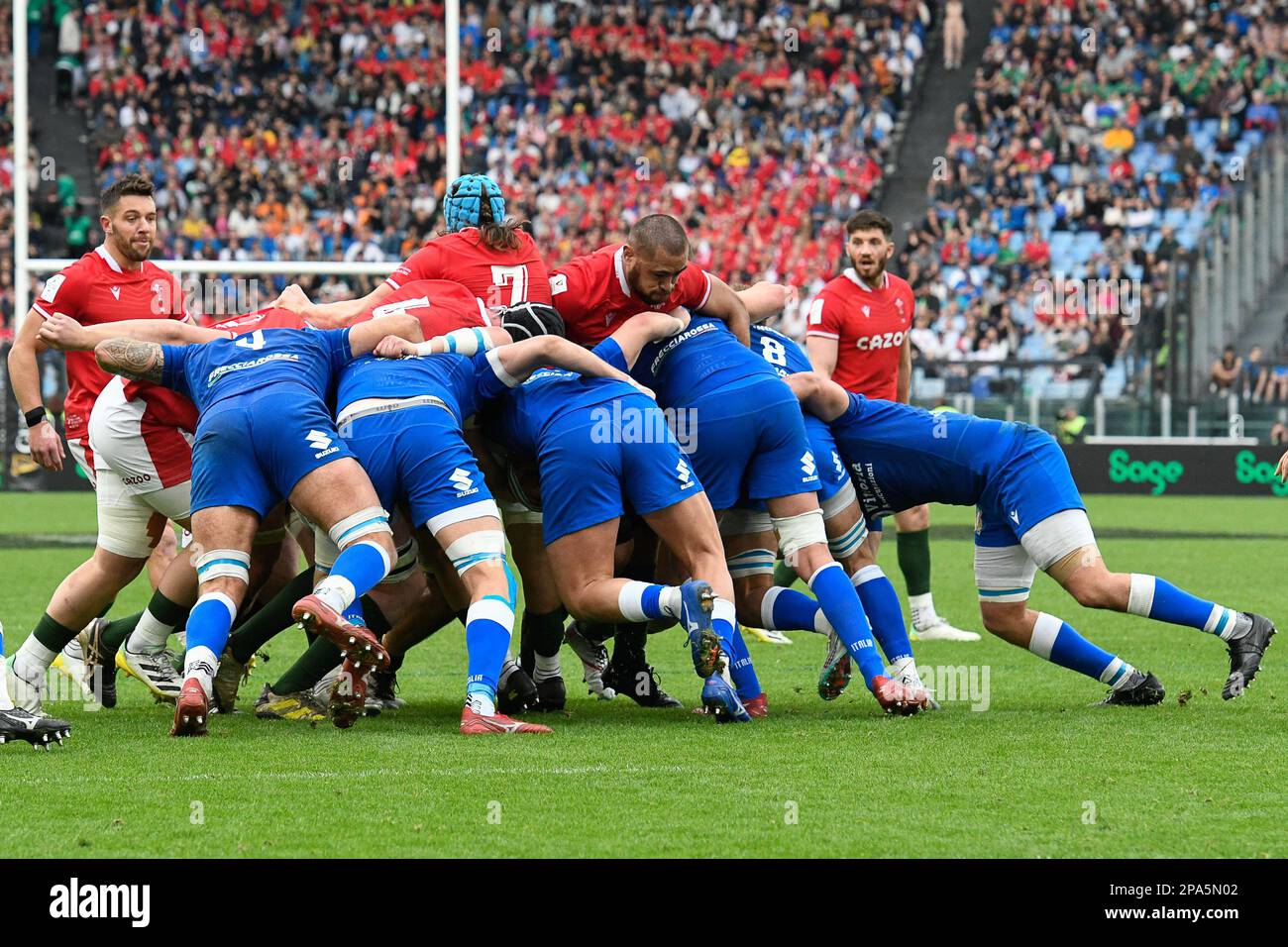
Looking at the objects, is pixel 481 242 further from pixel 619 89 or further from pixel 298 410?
pixel 619 89

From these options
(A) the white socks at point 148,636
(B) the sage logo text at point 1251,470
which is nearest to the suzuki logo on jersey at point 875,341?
(A) the white socks at point 148,636

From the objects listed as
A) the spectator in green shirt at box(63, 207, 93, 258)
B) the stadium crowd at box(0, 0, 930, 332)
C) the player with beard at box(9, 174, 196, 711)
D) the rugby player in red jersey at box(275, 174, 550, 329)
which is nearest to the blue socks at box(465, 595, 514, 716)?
the player with beard at box(9, 174, 196, 711)

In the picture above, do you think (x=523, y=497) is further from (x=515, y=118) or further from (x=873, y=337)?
(x=515, y=118)

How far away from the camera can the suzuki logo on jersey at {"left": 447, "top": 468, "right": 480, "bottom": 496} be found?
22.3 ft

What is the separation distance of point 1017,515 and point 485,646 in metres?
2.21

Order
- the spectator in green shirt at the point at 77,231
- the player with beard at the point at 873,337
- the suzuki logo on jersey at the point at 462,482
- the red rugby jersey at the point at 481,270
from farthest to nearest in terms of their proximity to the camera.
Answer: the spectator in green shirt at the point at 77,231 < the player with beard at the point at 873,337 < the red rugby jersey at the point at 481,270 < the suzuki logo on jersey at the point at 462,482

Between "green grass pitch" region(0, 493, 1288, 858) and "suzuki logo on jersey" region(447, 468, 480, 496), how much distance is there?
89 centimetres

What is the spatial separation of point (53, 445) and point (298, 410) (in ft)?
6.34

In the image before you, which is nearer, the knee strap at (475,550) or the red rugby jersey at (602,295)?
the knee strap at (475,550)

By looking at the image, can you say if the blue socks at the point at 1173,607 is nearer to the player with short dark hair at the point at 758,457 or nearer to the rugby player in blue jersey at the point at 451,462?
the player with short dark hair at the point at 758,457

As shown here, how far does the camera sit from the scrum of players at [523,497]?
22.0 feet

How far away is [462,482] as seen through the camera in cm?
679

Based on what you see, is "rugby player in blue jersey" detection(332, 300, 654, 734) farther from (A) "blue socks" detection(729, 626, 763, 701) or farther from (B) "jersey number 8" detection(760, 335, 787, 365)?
(B) "jersey number 8" detection(760, 335, 787, 365)

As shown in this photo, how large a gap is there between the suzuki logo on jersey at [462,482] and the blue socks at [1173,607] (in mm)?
2620
